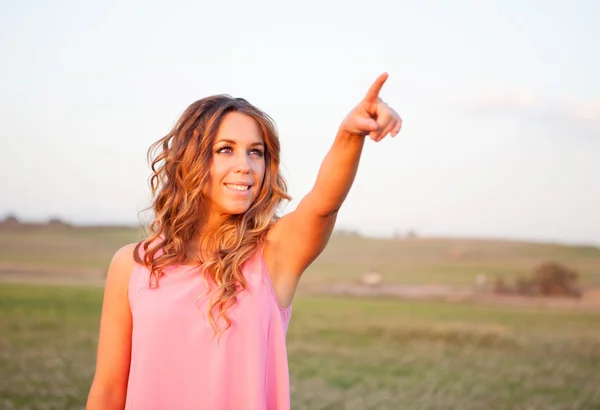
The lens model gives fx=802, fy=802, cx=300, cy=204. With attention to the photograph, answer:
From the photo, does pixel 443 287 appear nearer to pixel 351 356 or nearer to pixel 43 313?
pixel 351 356

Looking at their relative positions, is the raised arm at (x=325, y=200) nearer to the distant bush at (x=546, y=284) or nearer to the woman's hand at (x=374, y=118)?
the woman's hand at (x=374, y=118)

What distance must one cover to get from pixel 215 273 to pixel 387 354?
8176 millimetres

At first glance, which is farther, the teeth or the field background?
the field background

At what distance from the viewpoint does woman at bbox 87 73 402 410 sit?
2.23m

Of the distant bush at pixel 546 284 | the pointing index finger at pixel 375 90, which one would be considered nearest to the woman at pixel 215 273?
the pointing index finger at pixel 375 90

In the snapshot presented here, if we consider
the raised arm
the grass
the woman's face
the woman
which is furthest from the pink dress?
the grass

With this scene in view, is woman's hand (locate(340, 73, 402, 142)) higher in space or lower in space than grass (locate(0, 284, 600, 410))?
higher

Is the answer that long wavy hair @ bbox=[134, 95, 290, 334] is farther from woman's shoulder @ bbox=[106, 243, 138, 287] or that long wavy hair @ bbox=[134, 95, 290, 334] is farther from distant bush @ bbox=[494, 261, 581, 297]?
distant bush @ bbox=[494, 261, 581, 297]

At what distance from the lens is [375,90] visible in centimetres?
190

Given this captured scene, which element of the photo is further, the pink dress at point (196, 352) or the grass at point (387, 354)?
the grass at point (387, 354)

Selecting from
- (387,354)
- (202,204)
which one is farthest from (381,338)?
(202,204)

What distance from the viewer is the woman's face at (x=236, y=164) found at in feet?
7.66

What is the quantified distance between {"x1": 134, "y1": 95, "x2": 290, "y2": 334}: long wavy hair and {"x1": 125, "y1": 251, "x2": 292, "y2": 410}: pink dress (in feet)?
0.25

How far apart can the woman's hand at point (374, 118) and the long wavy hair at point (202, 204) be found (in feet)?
1.51
